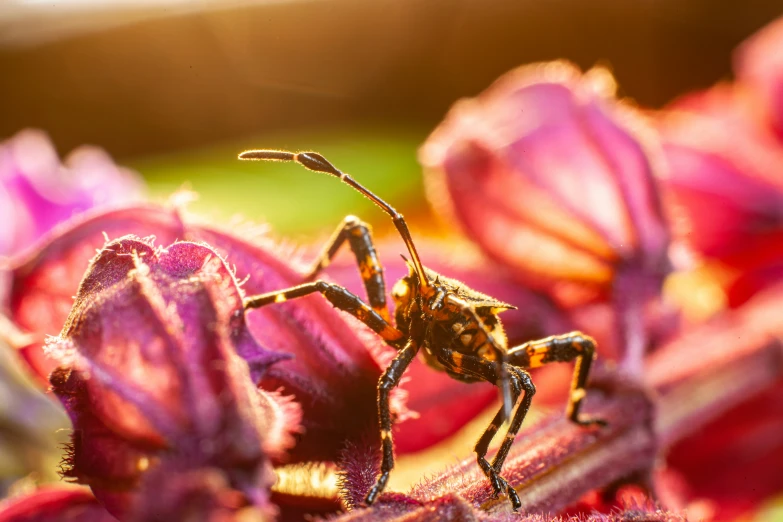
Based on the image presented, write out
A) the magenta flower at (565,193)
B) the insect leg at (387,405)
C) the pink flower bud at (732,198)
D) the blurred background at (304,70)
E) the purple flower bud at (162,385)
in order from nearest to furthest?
the purple flower bud at (162,385)
the insect leg at (387,405)
the magenta flower at (565,193)
the pink flower bud at (732,198)
the blurred background at (304,70)

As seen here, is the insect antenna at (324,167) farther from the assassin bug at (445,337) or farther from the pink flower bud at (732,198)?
the pink flower bud at (732,198)

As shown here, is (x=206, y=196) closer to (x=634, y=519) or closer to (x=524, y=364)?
(x=524, y=364)

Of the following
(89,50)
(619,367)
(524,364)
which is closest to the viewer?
(524,364)

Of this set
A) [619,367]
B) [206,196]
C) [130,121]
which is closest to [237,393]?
[619,367]

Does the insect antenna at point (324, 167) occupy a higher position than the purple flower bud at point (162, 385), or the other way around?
the insect antenna at point (324, 167)

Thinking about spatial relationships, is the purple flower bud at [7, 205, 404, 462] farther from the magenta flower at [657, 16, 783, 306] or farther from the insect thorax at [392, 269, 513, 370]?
the magenta flower at [657, 16, 783, 306]

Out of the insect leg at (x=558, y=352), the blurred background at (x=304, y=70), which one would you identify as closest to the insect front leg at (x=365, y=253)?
the insect leg at (x=558, y=352)
